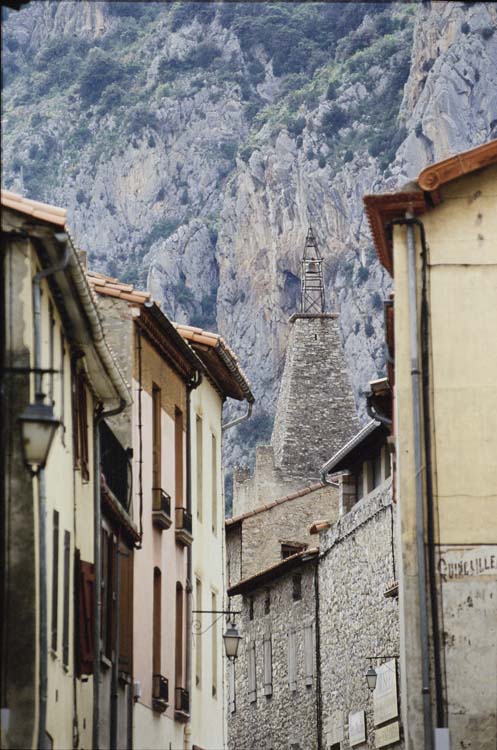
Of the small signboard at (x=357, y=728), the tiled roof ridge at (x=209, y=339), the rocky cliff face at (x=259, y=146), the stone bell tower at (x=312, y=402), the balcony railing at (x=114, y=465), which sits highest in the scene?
the rocky cliff face at (x=259, y=146)

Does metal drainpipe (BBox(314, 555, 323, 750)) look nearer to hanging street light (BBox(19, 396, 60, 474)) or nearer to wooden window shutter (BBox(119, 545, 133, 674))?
wooden window shutter (BBox(119, 545, 133, 674))

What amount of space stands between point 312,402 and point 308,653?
36962 millimetres

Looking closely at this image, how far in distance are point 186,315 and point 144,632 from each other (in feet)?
427

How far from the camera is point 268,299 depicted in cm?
14950

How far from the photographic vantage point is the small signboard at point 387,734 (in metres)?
33.1

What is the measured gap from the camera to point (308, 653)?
4316 cm

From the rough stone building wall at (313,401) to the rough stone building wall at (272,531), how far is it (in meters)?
17.6

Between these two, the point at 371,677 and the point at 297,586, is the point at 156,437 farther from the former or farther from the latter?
the point at 297,586

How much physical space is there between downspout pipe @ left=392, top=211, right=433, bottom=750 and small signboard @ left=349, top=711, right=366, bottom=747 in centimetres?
1663

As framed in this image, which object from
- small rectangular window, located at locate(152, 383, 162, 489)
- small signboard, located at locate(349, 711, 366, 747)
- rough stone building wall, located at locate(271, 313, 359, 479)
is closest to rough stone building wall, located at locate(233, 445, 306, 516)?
rough stone building wall, located at locate(271, 313, 359, 479)

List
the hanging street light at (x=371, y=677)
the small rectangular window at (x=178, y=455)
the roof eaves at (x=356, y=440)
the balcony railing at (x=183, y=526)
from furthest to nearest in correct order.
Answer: the hanging street light at (x=371, y=677)
the roof eaves at (x=356, y=440)
the small rectangular window at (x=178, y=455)
the balcony railing at (x=183, y=526)

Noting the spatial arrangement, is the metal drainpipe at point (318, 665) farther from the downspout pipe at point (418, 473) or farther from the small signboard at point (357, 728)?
the downspout pipe at point (418, 473)

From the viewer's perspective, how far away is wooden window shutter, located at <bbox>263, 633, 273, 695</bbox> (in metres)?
46.5

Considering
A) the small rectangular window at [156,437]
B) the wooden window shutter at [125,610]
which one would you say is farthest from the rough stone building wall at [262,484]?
the wooden window shutter at [125,610]
